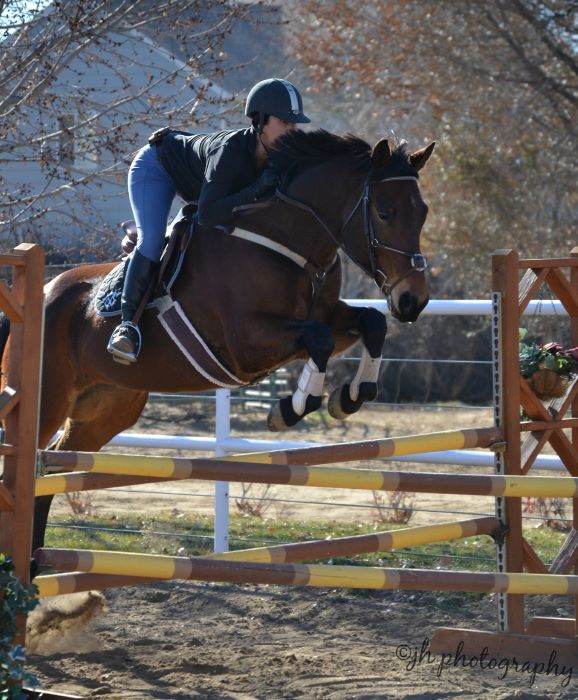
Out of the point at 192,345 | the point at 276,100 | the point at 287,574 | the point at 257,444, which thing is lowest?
the point at 287,574

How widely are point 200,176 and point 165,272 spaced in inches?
18.8

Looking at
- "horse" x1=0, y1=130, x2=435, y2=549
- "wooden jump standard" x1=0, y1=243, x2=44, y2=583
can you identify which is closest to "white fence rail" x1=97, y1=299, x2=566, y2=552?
"horse" x1=0, y1=130, x2=435, y2=549

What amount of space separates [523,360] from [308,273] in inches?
39.7

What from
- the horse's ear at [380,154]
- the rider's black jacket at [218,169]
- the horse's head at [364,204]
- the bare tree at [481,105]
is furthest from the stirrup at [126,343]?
the bare tree at [481,105]

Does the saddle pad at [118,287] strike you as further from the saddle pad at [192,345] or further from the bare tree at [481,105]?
the bare tree at [481,105]

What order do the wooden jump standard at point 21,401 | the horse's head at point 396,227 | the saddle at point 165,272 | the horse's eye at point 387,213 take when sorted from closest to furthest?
1. the wooden jump standard at point 21,401
2. the horse's head at point 396,227
3. the horse's eye at point 387,213
4. the saddle at point 165,272

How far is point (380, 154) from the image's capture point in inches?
169

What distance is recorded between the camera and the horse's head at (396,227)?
4102 mm

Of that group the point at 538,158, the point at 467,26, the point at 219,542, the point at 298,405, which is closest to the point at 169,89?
the point at 467,26

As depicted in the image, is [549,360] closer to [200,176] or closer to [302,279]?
[302,279]

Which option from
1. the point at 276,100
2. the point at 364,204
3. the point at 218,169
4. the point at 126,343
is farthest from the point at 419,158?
the point at 126,343

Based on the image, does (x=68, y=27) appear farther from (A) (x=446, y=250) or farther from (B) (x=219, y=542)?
(A) (x=446, y=250)

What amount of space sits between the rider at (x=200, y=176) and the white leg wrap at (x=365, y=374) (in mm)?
846

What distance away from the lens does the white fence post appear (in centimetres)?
643
